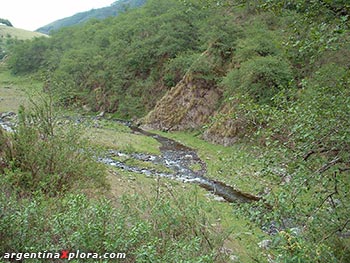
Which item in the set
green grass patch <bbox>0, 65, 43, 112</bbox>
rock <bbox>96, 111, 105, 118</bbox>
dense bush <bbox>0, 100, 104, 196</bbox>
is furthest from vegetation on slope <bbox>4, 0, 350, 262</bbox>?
dense bush <bbox>0, 100, 104, 196</bbox>

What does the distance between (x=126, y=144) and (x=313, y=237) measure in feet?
66.6

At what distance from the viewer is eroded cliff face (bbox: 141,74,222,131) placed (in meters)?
30.1

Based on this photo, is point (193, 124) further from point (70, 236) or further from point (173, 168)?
point (70, 236)

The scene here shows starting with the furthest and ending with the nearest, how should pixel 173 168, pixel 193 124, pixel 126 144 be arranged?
pixel 193 124 → pixel 126 144 → pixel 173 168

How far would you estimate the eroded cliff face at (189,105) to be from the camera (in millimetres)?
30078

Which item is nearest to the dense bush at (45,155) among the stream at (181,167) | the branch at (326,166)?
the stream at (181,167)

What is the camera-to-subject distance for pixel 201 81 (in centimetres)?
3067

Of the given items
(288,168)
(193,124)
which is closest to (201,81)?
(193,124)

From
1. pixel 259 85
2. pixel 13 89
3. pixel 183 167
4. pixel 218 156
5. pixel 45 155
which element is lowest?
pixel 13 89

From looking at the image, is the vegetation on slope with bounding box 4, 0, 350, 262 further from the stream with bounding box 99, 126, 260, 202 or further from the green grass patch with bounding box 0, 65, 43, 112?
the stream with bounding box 99, 126, 260, 202

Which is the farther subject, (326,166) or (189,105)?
(189,105)

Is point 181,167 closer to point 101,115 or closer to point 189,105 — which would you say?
point 189,105

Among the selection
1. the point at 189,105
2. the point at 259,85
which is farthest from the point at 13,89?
the point at 259,85

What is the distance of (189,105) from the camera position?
30844mm
